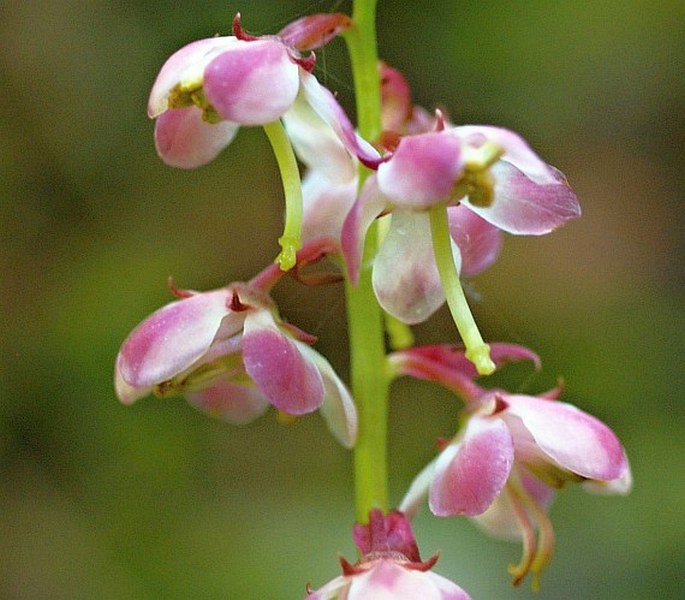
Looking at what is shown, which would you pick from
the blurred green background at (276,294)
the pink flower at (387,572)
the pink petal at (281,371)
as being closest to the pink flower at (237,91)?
the pink petal at (281,371)

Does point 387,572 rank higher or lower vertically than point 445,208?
lower

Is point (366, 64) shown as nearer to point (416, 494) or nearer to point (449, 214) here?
point (449, 214)

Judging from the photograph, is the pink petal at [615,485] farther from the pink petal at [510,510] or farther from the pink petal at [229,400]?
the pink petal at [229,400]

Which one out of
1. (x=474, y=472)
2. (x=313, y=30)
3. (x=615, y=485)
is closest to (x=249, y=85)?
(x=313, y=30)

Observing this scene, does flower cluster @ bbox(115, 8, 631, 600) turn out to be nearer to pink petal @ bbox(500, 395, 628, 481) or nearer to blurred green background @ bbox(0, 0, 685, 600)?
pink petal @ bbox(500, 395, 628, 481)

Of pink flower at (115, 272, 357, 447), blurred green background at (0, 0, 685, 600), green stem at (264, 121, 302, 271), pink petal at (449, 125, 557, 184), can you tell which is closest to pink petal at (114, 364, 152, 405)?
pink flower at (115, 272, 357, 447)

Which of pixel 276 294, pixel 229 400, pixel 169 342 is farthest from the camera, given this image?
pixel 276 294
